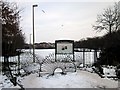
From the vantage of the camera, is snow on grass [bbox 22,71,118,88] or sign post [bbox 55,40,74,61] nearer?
snow on grass [bbox 22,71,118,88]

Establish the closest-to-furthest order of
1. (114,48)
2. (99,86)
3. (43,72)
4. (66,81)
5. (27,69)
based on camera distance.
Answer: (99,86) < (66,81) < (43,72) < (27,69) < (114,48)

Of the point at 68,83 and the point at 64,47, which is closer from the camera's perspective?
the point at 68,83

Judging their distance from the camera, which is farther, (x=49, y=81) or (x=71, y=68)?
(x=71, y=68)

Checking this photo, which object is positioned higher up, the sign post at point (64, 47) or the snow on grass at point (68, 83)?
the sign post at point (64, 47)

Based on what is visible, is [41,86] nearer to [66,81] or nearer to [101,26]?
[66,81]

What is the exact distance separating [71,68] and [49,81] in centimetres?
383

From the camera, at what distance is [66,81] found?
14.0 metres

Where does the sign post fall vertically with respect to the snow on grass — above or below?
above

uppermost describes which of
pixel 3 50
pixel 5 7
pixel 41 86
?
pixel 5 7

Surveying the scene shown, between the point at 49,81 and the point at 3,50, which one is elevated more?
the point at 3,50

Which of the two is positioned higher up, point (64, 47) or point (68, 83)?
point (64, 47)

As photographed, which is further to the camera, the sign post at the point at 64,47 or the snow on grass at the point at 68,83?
the sign post at the point at 64,47

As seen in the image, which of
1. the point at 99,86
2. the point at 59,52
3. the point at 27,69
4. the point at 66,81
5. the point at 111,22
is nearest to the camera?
the point at 99,86

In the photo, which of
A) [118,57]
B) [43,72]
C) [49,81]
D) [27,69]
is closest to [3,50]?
[27,69]
